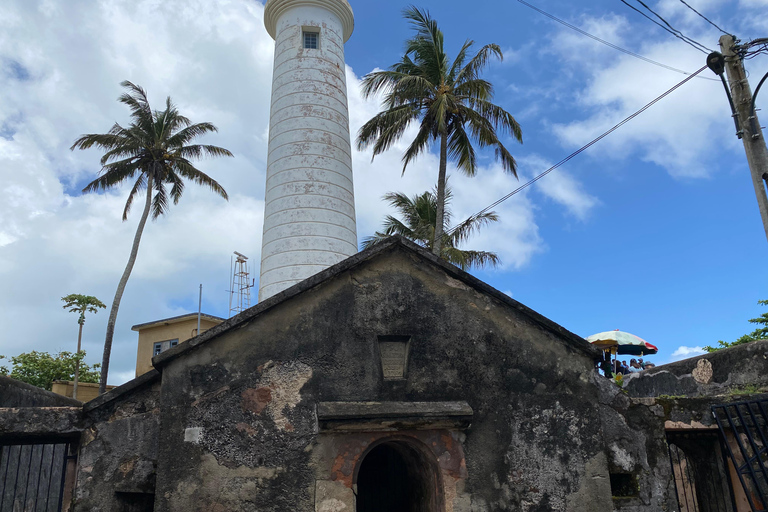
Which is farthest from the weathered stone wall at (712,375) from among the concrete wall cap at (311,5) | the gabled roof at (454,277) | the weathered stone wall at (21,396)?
the concrete wall cap at (311,5)

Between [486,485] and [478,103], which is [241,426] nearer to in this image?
[486,485]

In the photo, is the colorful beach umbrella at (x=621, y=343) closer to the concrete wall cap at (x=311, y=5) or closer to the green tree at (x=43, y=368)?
the concrete wall cap at (x=311, y=5)

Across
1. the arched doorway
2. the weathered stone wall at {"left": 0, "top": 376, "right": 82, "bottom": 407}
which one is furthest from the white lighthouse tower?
the arched doorway

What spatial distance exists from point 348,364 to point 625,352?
502 inches

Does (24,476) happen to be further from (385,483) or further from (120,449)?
(385,483)

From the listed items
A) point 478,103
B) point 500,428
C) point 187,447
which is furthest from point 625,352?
point 187,447

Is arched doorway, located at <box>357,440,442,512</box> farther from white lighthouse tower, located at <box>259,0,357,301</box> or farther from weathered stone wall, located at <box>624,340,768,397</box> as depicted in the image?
white lighthouse tower, located at <box>259,0,357,301</box>

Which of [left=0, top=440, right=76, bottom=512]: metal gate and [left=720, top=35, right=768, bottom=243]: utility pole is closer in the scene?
[left=720, top=35, right=768, bottom=243]: utility pole

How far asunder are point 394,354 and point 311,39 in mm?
13725

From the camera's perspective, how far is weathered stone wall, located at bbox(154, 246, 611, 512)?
6453mm

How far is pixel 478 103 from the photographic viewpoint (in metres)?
17.2

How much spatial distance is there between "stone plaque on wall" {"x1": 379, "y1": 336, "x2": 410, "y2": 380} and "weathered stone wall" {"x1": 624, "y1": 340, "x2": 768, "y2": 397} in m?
4.31

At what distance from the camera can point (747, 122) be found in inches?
340

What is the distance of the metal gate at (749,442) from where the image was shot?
7184 millimetres
